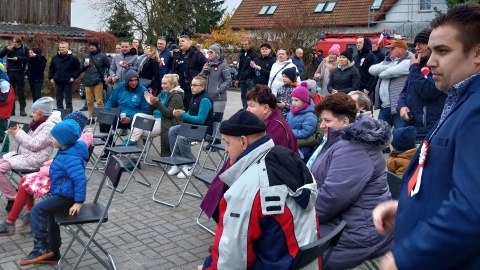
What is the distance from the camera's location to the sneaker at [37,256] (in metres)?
4.42

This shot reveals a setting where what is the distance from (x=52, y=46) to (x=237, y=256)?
1803 cm

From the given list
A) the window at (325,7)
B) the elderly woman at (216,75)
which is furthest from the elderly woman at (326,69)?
the window at (325,7)

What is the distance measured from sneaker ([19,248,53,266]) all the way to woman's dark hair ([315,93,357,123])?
2524 millimetres

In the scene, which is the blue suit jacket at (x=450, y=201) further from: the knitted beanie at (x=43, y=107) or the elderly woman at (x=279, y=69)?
the elderly woman at (x=279, y=69)

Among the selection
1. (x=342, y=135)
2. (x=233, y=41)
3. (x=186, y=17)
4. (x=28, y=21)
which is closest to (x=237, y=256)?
(x=342, y=135)

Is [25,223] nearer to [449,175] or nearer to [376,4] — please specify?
[449,175]

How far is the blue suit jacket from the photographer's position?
1420 mm

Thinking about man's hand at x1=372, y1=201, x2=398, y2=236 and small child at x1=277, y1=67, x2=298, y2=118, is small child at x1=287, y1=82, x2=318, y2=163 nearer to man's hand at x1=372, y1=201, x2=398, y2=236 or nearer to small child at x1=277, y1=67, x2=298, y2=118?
small child at x1=277, y1=67, x2=298, y2=118

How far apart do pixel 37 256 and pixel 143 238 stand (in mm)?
1033

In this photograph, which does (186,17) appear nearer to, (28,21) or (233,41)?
(233,41)

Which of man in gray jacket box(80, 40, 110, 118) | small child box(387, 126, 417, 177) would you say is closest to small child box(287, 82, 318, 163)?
small child box(387, 126, 417, 177)

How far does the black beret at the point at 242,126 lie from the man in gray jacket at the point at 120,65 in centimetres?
854

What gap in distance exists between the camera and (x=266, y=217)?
2674 millimetres

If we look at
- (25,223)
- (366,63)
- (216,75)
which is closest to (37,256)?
(25,223)
